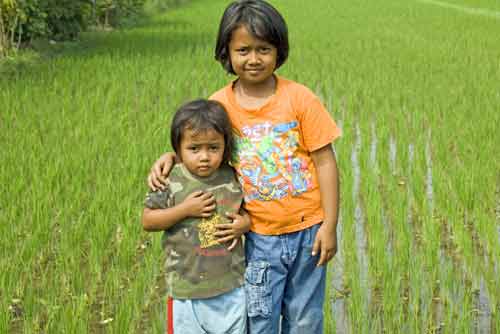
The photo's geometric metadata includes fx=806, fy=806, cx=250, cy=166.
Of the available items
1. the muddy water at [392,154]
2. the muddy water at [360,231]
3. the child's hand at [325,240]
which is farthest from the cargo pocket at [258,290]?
the muddy water at [392,154]

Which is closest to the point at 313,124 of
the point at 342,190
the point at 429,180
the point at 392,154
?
the point at 342,190

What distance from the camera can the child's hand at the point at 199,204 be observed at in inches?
Answer: 68.4

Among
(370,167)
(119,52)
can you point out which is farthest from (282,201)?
(119,52)

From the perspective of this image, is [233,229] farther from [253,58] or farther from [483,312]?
[483,312]

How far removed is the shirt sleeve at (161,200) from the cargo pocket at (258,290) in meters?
0.23

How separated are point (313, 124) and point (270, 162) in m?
0.13

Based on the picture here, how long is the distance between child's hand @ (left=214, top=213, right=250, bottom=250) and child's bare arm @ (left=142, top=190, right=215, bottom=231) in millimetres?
44

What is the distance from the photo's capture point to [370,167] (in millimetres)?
4270

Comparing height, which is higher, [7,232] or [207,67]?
[207,67]

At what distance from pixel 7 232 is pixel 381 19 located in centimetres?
1272

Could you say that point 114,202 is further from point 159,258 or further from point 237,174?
point 237,174

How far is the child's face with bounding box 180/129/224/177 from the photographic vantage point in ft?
5.75

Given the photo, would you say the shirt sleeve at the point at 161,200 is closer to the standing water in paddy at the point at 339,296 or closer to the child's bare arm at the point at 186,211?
the child's bare arm at the point at 186,211

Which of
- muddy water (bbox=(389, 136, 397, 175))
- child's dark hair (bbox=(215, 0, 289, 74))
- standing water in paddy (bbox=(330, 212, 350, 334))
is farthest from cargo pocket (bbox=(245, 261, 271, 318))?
muddy water (bbox=(389, 136, 397, 175))
